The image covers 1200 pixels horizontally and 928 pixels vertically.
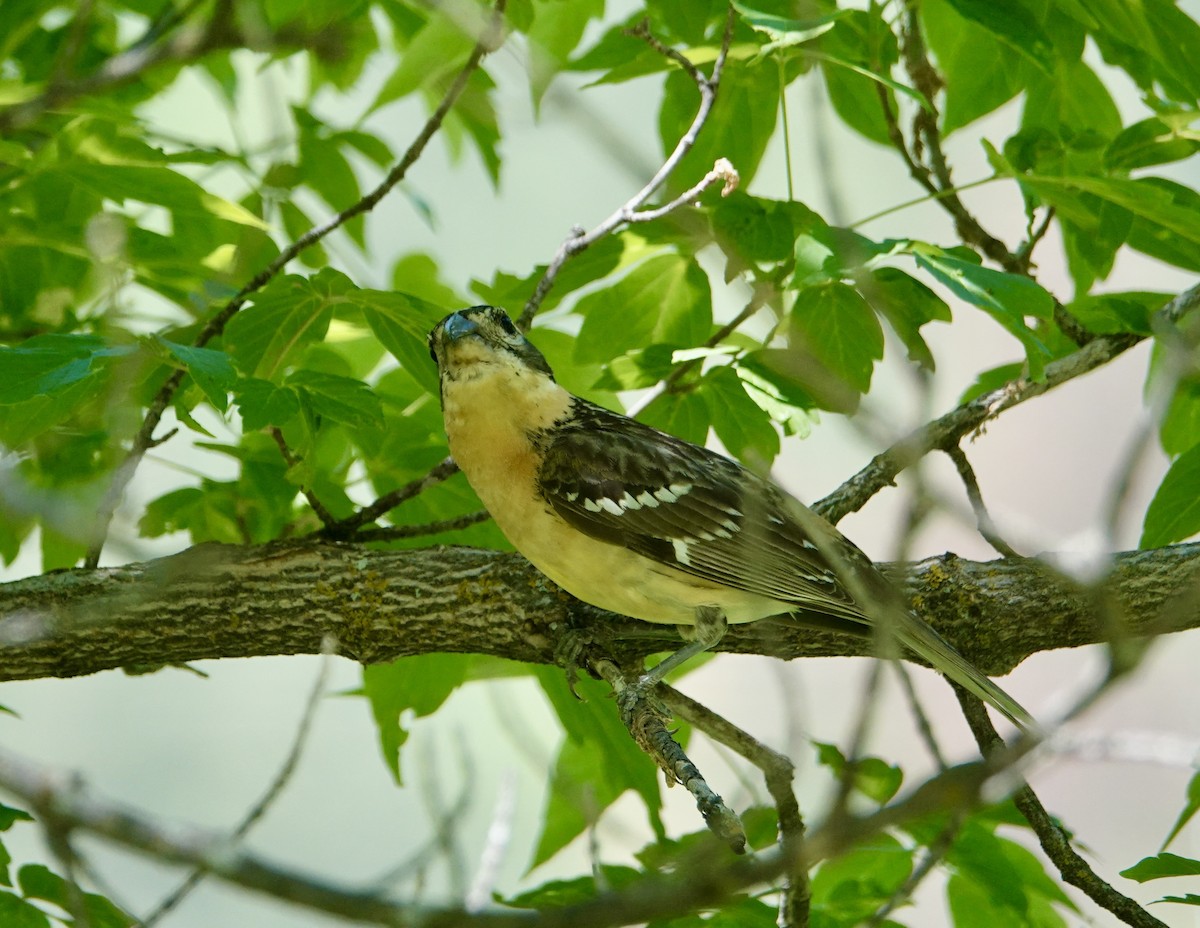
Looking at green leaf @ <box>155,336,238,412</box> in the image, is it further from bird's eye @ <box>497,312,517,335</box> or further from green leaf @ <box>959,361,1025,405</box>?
green leaf @ <box>959,361,1025,405</box>

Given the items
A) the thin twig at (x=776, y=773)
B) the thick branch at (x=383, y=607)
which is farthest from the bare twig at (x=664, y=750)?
the thick branch at (x=383, y=607)

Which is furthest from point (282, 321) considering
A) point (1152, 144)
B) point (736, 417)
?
point (1152, 144)

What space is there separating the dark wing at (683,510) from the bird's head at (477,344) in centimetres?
35

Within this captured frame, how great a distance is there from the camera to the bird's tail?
145 inches

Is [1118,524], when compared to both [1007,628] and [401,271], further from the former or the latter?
[401,271]

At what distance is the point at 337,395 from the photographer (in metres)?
3.07

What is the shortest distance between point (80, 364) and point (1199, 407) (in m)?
3.63

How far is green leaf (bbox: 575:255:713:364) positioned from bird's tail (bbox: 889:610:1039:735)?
116 cm

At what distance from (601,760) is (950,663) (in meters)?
1.22

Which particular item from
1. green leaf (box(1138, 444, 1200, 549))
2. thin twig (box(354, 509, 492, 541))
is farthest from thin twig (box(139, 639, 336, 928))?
green leaf (box(1138, 444, 1200, 549))

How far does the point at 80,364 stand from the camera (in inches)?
106

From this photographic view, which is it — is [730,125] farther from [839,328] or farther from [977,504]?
[977,504]

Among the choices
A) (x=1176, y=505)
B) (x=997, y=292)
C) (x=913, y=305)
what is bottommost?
(x=1176, y=505)

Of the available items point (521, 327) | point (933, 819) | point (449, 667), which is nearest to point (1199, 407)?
point (933, 819)
